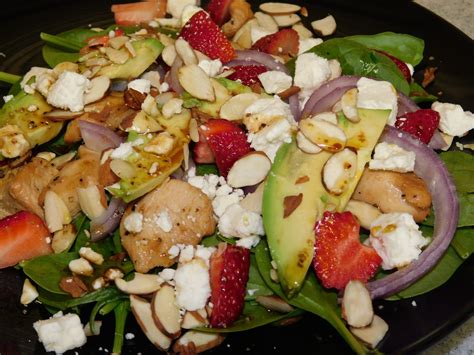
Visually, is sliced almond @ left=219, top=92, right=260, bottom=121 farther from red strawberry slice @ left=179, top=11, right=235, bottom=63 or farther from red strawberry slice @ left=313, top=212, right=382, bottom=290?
red strawberry slice @ left=313, top=212, right=382, bottom=290

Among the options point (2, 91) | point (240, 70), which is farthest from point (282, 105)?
point (2, 91)

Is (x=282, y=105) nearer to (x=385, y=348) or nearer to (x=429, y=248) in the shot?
(x=429, y=248)

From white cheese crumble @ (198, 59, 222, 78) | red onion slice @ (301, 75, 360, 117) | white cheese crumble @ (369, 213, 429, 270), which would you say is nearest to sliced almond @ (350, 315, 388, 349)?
white cheese crumble @ (369, 213, 429, 270)

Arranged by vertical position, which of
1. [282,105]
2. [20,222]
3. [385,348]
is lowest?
[385,348]

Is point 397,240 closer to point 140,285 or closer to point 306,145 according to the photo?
point 306,145

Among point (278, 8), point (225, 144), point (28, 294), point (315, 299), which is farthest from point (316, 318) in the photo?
point (278, 8)

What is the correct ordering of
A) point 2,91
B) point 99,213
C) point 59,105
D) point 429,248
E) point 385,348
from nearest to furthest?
point 385,348
point 429,248
point 99,213
point 59,105
point 2,91
